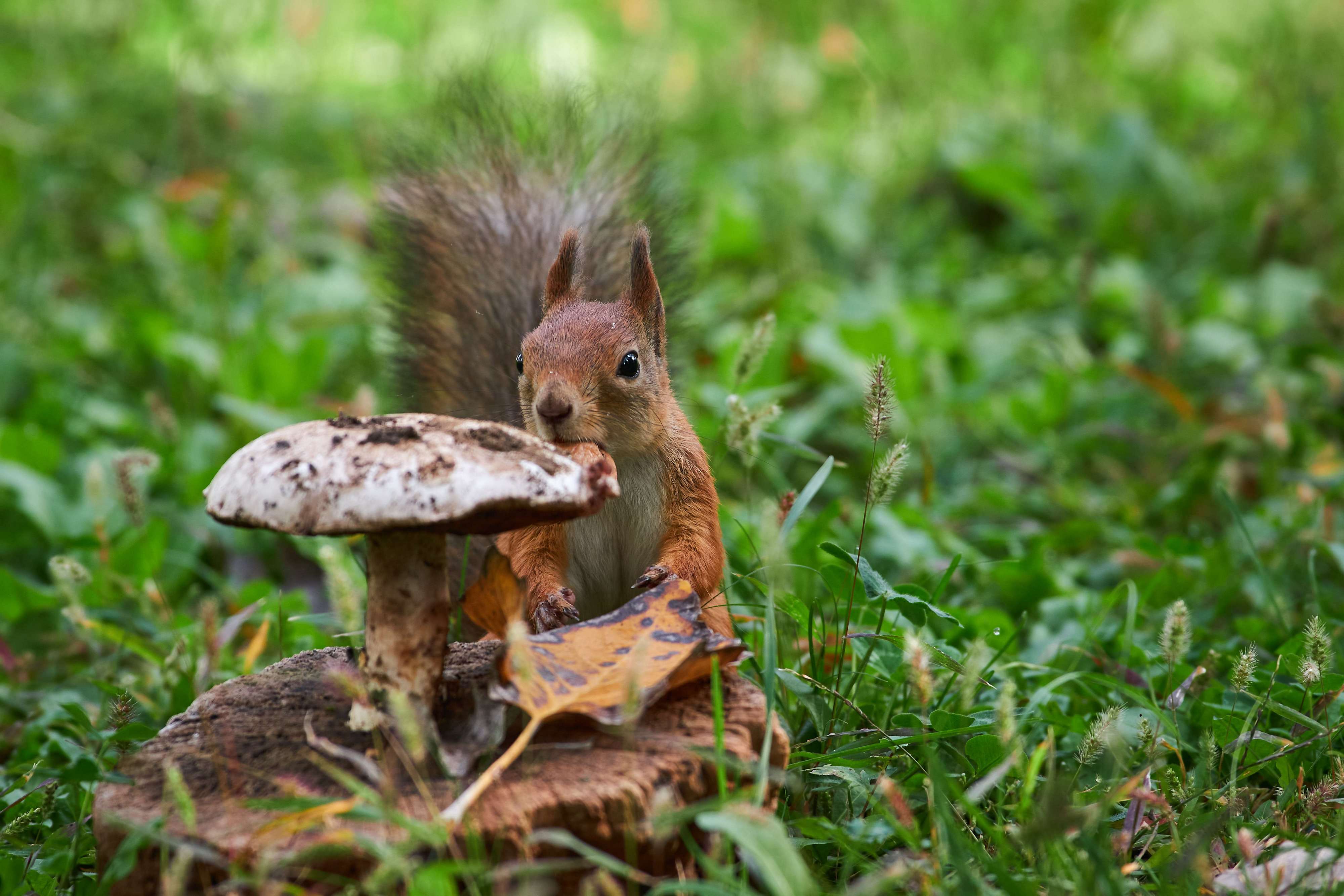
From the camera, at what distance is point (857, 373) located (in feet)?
11.2

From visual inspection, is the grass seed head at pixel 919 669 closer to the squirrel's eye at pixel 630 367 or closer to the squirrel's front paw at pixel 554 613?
the squirrel's front paw at pixel 554 613

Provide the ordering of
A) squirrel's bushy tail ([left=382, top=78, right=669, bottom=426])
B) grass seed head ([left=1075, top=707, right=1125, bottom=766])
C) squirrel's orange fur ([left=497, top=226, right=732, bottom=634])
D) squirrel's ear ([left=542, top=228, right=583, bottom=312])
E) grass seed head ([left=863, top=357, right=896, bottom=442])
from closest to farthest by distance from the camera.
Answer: grass seed head ([left=1075, top=707, right=1125, bottom=766]) → grass seed head ([left=863, top=357, right=896, bottom=442]) → squirrel's orange fur ([left=497, top=226, right=732, bottom=634]) → squirrel's ear ([left=542, top=228, right=583, bottom=312]) → squirrel's bushy tail ([left=382, top=78, right=669, bottom=426])

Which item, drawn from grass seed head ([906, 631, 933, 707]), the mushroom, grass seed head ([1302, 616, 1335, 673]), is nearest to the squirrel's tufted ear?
the mushroom

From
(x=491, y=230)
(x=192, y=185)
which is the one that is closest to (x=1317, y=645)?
(x=491, y=230)

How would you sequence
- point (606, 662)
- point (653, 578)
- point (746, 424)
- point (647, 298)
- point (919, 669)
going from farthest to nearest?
1. point (647, 298)
2. point (746, 424)
3. point (653, 578)
4. point (606, 662)
5. point (919, 669)

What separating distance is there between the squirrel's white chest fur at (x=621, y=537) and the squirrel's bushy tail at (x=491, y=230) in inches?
20.5

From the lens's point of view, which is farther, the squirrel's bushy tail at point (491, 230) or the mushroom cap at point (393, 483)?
the squirrel's bushy tail at point (491, 230)

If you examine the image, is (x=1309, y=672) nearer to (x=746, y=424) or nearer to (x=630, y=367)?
(x=746, y=424)

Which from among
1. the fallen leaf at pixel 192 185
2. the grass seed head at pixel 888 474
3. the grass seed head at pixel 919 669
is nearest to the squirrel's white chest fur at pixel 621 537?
the grass seed head at pixel 888 474

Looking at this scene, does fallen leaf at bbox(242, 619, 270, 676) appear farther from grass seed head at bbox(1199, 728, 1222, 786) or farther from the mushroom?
grass seed head at bbox(1199, 728, 1222, 786)

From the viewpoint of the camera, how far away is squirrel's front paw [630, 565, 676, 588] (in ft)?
5.54

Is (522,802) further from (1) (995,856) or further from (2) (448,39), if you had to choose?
(2) (448,39)

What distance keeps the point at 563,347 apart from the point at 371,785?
0.72 meters

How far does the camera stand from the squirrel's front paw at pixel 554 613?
1.69 m
